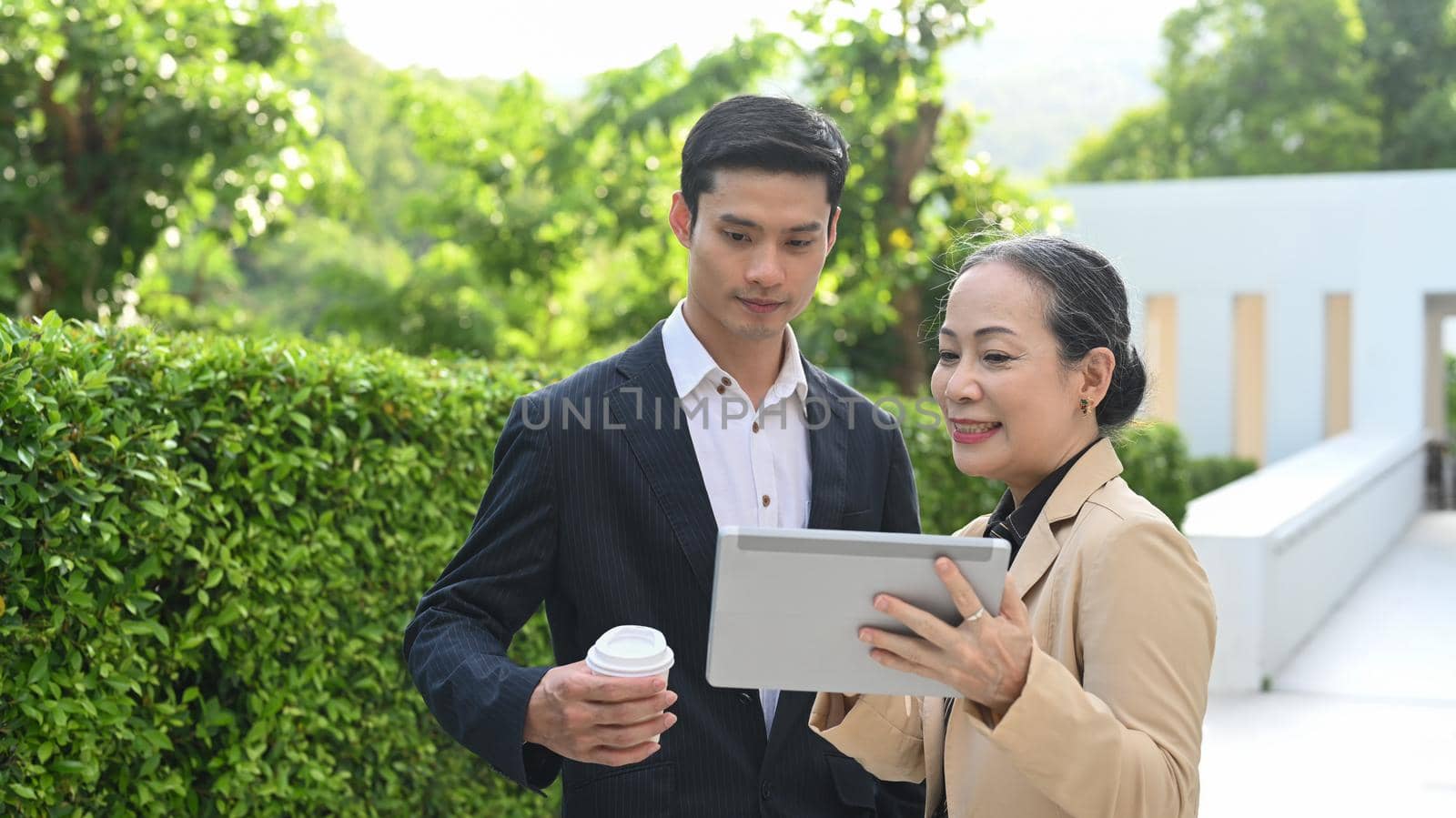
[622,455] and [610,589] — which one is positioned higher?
[622,455]

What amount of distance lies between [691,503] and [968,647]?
2.51 ft

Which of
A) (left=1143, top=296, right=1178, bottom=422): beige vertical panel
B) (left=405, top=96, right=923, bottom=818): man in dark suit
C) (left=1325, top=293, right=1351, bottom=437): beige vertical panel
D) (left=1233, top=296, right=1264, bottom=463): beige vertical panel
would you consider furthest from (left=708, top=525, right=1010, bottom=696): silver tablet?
(left=1325, top=293, right=1351, bottom=437): beige vertical panel

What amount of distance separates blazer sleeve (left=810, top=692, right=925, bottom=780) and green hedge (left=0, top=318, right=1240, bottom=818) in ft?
2.00

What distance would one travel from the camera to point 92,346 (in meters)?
2.84

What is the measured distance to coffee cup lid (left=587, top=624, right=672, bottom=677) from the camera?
1.69 meters

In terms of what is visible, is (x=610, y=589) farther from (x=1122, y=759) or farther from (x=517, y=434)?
(x=1122, y=759)

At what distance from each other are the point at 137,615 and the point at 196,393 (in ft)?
1.63

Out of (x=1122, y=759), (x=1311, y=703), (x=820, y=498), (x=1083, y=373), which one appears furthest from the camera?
(x=1311, y=703)

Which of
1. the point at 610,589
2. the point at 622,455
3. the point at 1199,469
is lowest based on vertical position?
the point at 1199,469

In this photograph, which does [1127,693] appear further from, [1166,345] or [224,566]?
[1166,345]

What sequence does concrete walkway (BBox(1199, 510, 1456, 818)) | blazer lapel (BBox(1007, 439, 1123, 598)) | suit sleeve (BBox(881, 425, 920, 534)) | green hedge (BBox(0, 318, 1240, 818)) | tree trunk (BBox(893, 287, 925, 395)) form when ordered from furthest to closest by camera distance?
tree trunk (BBox(893, 287, 925, 395)) → concrete walkway (BBox(1199, 510, 1456, 818)) → green hedge (BBox(0, 318, 1240, 818)) → suit sleeve (BBox(881, 425, 920, 534)) → blazer lapel (BBox(1007, 439, 1123, 598))

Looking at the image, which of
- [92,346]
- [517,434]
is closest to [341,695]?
[92,346]

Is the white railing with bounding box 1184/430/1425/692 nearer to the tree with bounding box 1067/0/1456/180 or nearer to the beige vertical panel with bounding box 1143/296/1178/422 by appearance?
the beige vertical panel with bounding box 1143/296/1178/422

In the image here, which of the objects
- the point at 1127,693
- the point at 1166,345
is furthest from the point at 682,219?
the point at 1166,345
